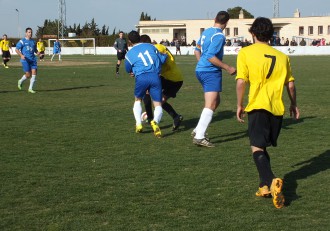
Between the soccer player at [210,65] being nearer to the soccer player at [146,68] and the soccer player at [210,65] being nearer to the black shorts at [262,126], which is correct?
the soccer player at [146,68]

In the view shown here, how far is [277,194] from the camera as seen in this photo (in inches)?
200

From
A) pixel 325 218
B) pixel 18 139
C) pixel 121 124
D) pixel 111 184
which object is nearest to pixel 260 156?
pixel 325 218

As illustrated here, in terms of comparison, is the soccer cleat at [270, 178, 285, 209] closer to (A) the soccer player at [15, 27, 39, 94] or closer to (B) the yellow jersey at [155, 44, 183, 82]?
(B) the yellow jersey at [155, 44, 183, 82]

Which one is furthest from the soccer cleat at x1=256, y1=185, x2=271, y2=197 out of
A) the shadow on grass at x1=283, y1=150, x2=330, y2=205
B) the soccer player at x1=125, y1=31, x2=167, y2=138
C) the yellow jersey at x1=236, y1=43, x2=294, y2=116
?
the soccer player at x1=125, y1=31, x2=167, y2=138

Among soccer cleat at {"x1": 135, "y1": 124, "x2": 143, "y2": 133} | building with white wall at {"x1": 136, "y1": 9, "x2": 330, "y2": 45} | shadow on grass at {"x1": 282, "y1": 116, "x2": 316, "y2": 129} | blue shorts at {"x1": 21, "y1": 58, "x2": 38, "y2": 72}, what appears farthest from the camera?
building with white wall at {"x1": 136, "y1": 9, "x2": 330, "y2": 45}

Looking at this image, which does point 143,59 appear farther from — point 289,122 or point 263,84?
point 263,84

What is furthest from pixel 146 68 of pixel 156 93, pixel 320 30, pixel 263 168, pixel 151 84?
pixel 320 30

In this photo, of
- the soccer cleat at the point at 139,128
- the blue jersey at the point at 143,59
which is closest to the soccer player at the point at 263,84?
the blue jersey at the point at 143,59

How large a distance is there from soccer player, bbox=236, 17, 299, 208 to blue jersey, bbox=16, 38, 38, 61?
12207 millimetres

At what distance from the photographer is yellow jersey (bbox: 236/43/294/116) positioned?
17.6ft

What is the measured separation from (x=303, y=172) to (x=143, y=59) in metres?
3.49

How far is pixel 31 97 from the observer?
609 inches

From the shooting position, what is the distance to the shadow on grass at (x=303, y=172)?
5634mm

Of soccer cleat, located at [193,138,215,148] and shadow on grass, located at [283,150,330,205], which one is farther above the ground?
soccer cleat, located at [193,138,215,148]
